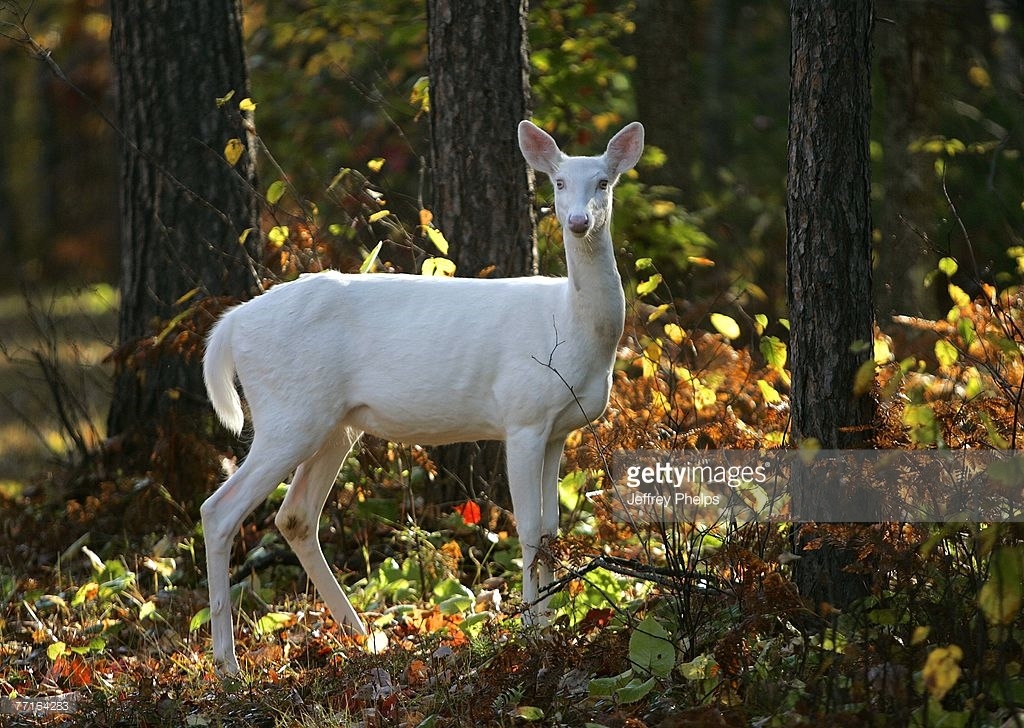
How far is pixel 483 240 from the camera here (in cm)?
632

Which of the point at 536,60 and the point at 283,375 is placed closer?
the point at 283,375

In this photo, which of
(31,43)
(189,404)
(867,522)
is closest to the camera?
(867,522)

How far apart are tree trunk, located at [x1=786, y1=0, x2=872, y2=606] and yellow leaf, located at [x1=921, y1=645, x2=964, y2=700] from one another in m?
1.25

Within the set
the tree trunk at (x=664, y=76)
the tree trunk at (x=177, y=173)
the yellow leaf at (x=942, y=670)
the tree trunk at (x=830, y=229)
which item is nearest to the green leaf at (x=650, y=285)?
the tree trunk at (x=830, y=229)

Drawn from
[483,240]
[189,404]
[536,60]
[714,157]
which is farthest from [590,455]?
[714,157]

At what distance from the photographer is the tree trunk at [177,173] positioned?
7043 mm

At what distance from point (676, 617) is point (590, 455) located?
36.0 inches

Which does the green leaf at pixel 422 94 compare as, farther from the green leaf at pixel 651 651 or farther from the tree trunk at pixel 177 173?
the green leaf at pixel 651 651

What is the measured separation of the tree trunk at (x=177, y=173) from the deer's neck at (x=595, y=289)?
2.74m

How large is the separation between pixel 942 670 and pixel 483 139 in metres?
4.08

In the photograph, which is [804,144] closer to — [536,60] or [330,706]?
[330,706]

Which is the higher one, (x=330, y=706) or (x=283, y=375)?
(x=283, y=375)

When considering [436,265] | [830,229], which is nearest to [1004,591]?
[830,229]

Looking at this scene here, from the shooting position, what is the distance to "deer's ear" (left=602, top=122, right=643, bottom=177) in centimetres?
489
